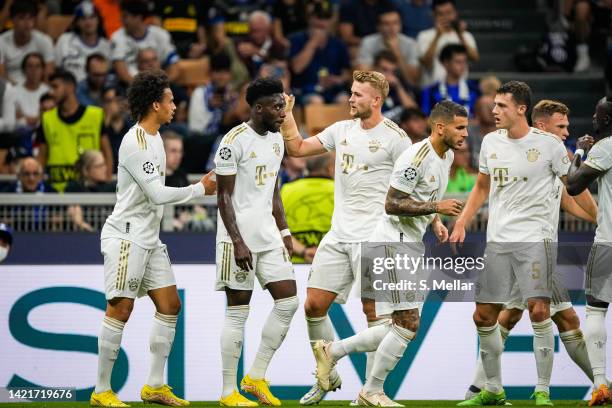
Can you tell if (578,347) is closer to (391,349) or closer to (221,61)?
(391,349)

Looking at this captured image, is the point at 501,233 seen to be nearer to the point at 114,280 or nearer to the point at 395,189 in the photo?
the point at 395,189

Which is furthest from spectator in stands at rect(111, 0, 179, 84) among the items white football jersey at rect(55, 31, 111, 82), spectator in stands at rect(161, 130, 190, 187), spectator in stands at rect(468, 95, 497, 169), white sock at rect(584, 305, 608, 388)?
white sock at rect(584, 305, 608, 388)

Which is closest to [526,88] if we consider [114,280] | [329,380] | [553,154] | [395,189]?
[553,154]

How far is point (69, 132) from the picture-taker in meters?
15.1

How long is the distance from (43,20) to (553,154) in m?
9.43

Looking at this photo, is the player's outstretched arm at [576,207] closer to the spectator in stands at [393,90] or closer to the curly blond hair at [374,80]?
the curly blond hair at [374,80]

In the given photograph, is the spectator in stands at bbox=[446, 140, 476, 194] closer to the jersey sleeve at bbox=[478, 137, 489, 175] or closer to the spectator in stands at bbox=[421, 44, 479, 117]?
the spectator in stands at bbox=[421, 44, 479, 117]

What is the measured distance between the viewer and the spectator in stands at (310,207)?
12336mm

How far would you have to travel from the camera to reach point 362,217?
34.0 ft

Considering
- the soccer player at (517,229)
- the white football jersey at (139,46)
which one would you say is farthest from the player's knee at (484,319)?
the white football jersey at (139,46)

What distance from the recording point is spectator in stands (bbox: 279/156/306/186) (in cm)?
1397

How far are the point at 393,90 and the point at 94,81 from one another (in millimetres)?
3616

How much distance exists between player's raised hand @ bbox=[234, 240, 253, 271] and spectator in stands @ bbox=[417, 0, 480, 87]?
7588 mm

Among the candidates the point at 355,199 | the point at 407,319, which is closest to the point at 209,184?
the point at 355,199
